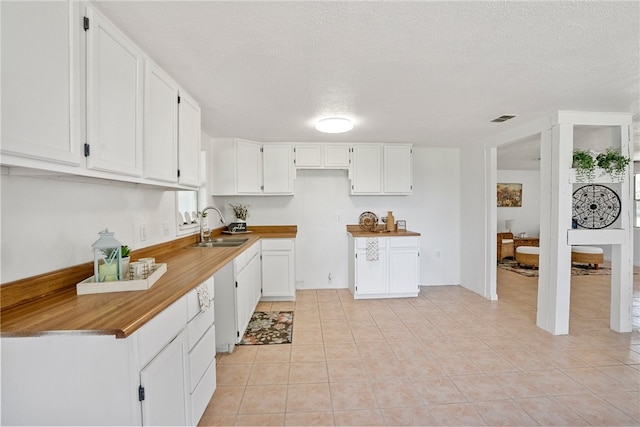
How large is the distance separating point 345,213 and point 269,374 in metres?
2.68

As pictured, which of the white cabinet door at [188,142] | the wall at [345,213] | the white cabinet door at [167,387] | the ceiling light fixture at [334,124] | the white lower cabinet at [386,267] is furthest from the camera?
the wall at [345,213]

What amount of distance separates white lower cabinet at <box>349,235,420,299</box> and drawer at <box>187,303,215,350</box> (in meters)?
2.43

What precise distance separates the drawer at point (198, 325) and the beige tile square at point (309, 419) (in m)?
0.75

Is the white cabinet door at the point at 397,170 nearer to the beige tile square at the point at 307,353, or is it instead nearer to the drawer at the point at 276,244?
the drawer at the point at 276,244

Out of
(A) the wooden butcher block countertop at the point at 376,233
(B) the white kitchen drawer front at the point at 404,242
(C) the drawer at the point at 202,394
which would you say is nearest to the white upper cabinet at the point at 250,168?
(A) the wooden butcher block countertop at the point at 376,233

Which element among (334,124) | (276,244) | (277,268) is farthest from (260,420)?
(334,124)

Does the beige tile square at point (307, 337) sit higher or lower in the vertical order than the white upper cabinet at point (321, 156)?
lower

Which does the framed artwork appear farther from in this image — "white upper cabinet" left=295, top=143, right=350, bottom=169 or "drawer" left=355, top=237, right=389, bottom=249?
"white upper cabinet" left=295, top=143, right=350, bottom=169

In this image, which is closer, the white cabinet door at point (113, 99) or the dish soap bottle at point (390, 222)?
the white cabinet door at point (113, 99)

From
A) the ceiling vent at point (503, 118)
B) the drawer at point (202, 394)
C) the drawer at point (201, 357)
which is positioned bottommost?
the drawer at point (202, 394)

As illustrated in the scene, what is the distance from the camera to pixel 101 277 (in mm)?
1379

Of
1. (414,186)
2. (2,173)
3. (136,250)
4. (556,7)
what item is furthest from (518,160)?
(2,173)

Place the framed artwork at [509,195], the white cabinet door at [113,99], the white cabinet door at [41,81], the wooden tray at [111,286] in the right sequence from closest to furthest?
the white cabinet door at [41,81] → the white cabinet door at [113,99] → the wooden tray at [111,286] → the framed artwork at [509,195]

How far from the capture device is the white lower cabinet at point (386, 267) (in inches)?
153
